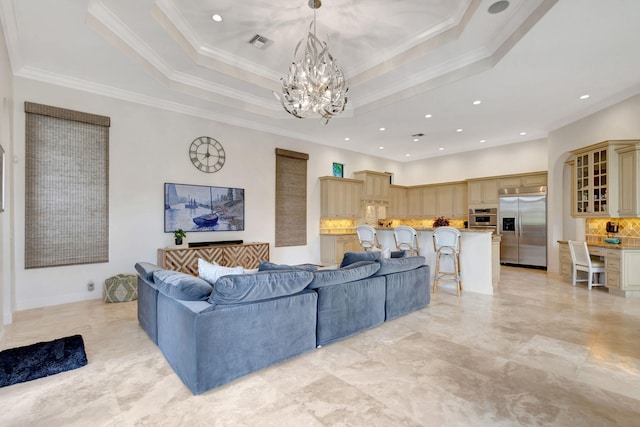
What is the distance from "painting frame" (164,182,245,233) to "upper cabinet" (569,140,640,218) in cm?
688

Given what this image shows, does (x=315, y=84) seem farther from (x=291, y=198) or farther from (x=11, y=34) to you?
(x=291, y=198)

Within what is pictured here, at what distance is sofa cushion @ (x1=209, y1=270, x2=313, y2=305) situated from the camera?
7.35ft

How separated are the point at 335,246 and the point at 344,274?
449 centimetres

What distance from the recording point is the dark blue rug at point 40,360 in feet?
7.95

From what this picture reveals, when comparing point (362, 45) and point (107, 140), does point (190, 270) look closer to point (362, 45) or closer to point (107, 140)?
point (107, 140)

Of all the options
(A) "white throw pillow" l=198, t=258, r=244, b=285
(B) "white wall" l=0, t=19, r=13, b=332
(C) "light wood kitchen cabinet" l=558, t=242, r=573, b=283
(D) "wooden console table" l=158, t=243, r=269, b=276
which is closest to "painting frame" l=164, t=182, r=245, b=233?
(D) "wooden console table" l=158, t=243, r=269, b=276

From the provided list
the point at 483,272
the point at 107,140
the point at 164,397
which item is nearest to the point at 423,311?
the point at 483,272

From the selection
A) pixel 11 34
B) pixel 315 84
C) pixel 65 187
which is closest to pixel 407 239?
pixel 315 84

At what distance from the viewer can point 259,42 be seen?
14.0 ft

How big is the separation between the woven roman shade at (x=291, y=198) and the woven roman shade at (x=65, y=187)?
3.36 meters

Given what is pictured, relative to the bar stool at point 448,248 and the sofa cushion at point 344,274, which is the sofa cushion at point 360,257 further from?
the bar stool at point 448,248

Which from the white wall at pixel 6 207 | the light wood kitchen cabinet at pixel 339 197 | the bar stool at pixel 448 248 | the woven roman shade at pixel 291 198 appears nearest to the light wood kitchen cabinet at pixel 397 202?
the light wood kitchen cabinet at pixel 339 197

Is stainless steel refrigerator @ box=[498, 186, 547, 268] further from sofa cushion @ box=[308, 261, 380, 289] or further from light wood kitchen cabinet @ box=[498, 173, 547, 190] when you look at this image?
sofa cushion @ box=[308, 261, 380, 289]

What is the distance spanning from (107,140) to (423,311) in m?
5.59
